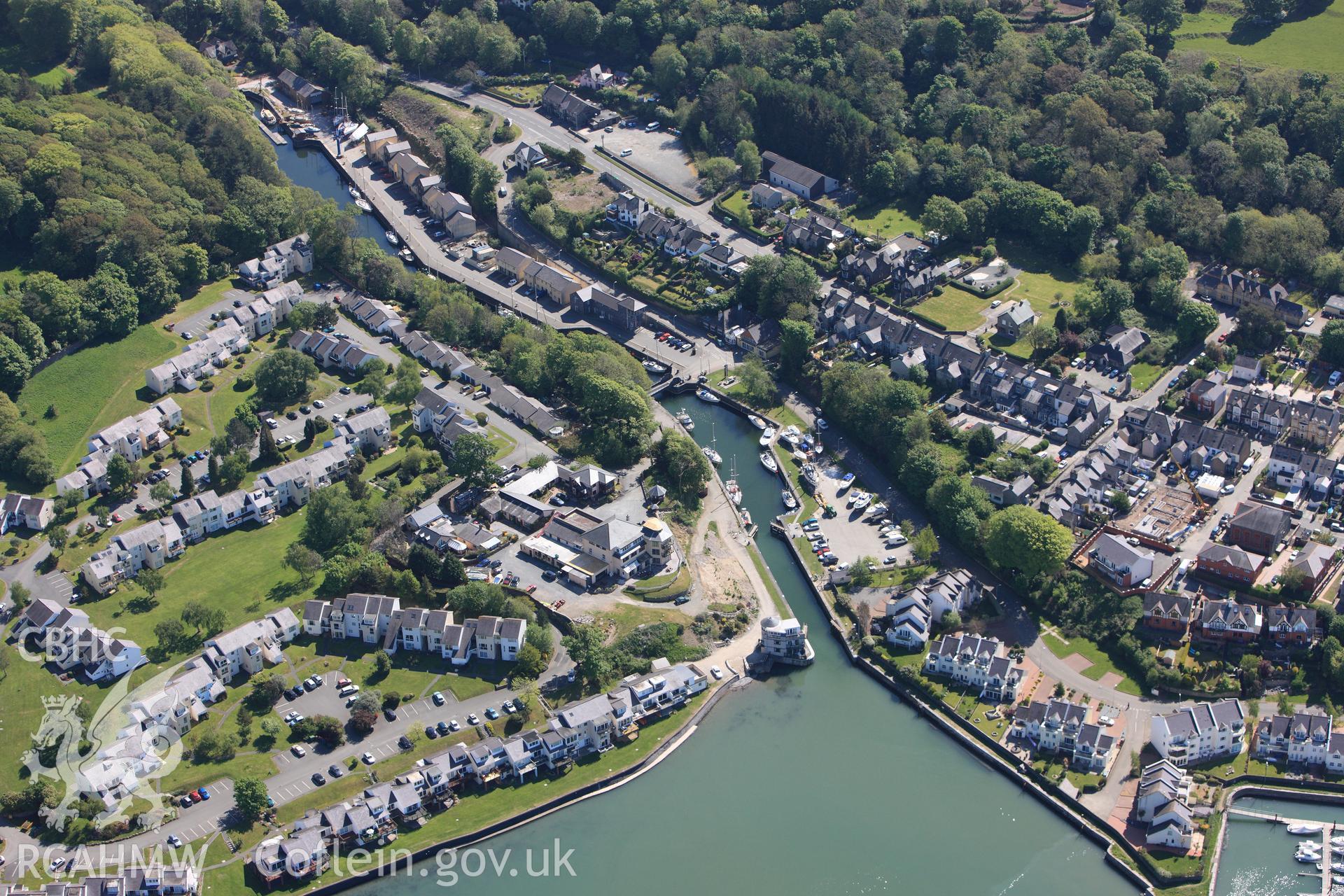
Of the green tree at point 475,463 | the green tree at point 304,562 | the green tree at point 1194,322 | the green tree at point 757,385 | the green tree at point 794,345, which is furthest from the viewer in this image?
the green tree at point 794,345

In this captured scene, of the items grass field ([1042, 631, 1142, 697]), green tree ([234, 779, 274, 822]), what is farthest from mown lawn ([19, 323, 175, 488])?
grass field ([1042, 631, 1142, 697])

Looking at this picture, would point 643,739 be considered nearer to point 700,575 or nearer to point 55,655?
point 700,575

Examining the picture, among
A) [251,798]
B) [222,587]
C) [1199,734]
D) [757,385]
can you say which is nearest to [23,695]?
[222,587]

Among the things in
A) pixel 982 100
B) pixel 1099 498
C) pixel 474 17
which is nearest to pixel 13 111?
pixel 474 17

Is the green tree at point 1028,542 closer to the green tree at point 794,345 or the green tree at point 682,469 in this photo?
the green tree at point 682,469

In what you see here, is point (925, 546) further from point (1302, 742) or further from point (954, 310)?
point (954, 310)

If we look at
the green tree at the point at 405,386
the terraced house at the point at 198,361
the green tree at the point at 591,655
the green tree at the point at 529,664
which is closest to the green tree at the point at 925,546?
the green tree at the point at 591,655
